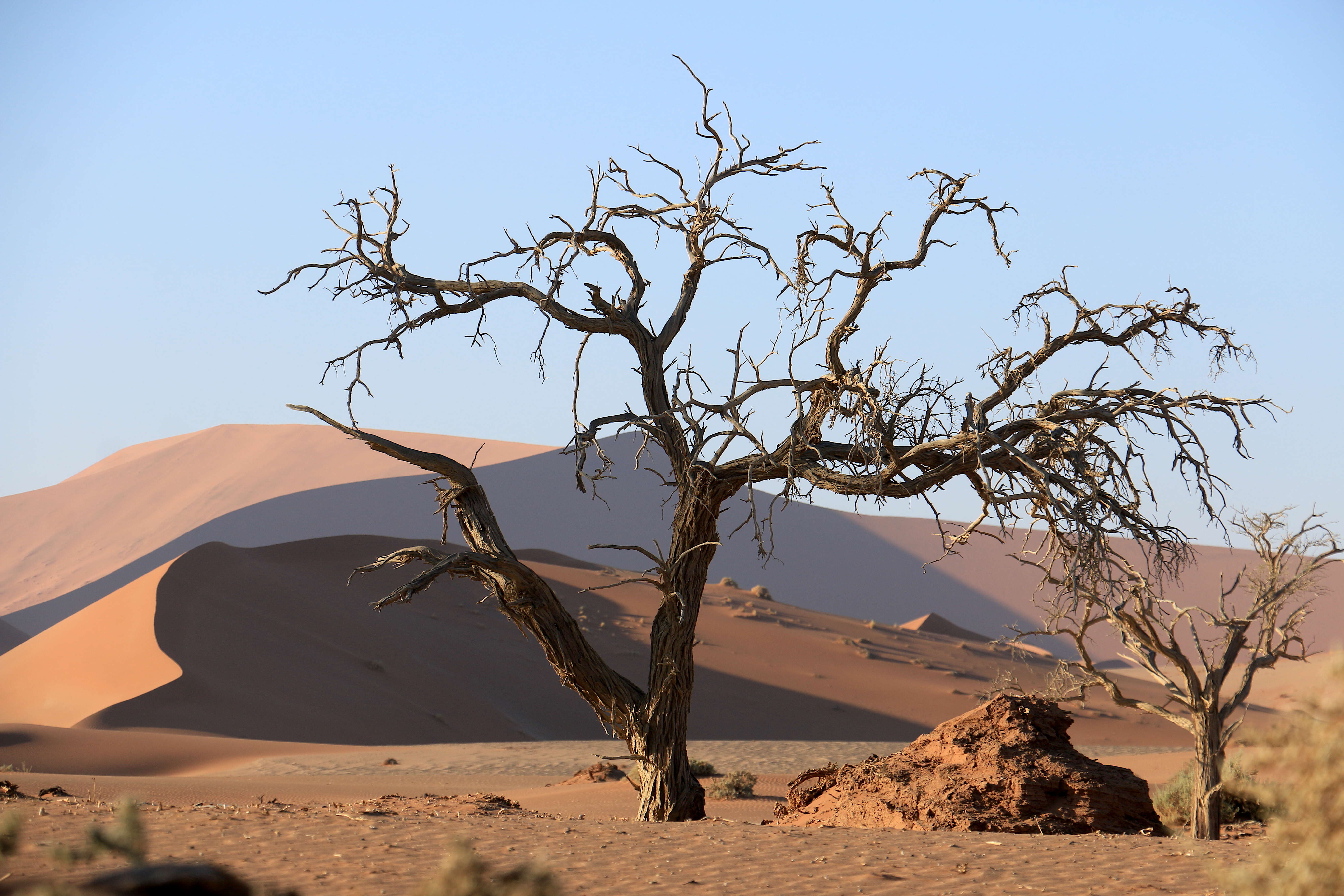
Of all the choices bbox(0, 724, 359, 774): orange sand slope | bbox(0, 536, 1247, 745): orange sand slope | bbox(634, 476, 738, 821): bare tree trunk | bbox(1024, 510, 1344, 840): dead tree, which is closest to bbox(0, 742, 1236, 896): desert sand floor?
bbox(634, 476, 738, 821): bare tree trunk

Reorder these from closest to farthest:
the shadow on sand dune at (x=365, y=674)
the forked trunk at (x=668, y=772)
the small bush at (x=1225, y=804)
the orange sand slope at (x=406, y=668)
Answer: the forked trunk at (x=668, y=772) < the small bush at (x=1225, y=804) < the shadow on sand dune at (x=365, y=674) < the orange sand slope at (x=406, y=668)

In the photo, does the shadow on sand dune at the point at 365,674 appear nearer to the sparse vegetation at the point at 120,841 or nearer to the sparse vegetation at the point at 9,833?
the sparse vegetation at the point at 9,833

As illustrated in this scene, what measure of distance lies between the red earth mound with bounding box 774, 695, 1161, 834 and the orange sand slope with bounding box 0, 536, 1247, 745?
65.5 feet

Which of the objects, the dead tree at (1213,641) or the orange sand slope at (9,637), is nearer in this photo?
the dead tree at (1213,641)

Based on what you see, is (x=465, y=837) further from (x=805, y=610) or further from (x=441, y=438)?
(x=441, y=438)

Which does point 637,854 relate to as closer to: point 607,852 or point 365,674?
point 607,852

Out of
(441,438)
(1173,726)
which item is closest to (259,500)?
(441,438)

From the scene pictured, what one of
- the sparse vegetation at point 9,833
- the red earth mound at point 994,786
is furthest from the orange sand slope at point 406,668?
the sparse vegetation at point 9,833

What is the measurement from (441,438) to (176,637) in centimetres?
9246

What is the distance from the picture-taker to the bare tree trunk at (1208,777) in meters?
13.3

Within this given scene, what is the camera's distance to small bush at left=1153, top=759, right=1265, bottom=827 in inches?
638

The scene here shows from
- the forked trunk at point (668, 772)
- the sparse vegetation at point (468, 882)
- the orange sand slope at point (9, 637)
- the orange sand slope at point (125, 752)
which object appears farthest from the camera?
the orange sand slope at point (9, 637)

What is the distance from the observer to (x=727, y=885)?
6441 mm

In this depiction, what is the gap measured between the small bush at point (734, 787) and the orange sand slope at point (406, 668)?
12.8m
